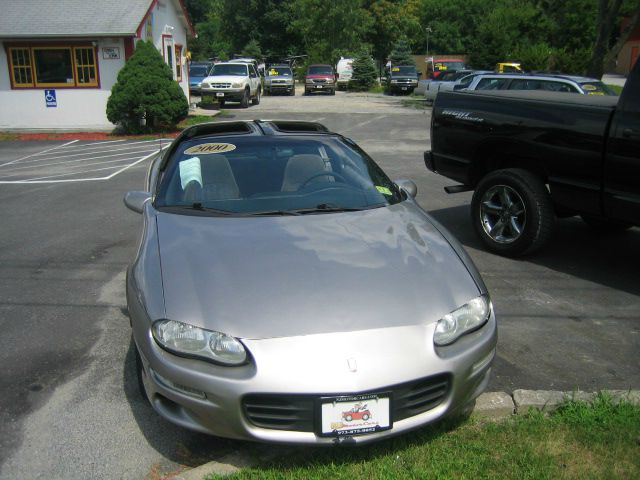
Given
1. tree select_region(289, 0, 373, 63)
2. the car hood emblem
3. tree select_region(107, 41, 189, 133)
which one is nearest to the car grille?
the car hood emblem

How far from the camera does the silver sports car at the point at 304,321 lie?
2.68 metres

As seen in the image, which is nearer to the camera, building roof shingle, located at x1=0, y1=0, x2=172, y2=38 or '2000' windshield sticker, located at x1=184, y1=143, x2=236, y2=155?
'2000' windshield sticker, located at x1=184, y1=143, x2=236, y2=155

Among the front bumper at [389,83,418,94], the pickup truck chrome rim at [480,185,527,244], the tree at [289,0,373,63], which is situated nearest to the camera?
the pickup truck chrome rim at [480,185,527,244]

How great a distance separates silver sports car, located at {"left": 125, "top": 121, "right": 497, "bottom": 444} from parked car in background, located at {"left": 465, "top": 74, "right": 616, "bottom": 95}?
422 inches

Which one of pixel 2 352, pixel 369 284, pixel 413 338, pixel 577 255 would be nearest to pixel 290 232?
pixel 369 284

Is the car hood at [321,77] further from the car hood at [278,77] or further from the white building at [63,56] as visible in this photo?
the white building at [63,56]

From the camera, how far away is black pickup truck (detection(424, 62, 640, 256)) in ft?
17.1

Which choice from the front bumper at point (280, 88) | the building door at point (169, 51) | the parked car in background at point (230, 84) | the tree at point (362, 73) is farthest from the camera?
the tree at point (362, 73)

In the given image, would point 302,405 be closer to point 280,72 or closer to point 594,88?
point 594,88

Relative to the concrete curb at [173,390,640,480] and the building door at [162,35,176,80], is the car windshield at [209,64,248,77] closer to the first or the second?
the building door at [162,35,176,80]

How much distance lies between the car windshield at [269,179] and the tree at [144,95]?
13.8 meters

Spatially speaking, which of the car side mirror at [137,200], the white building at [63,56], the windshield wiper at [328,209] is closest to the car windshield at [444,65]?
the white building at [63,56]

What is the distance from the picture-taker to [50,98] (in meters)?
19.7

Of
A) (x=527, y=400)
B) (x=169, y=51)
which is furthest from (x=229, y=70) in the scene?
(x=527, y=400)
